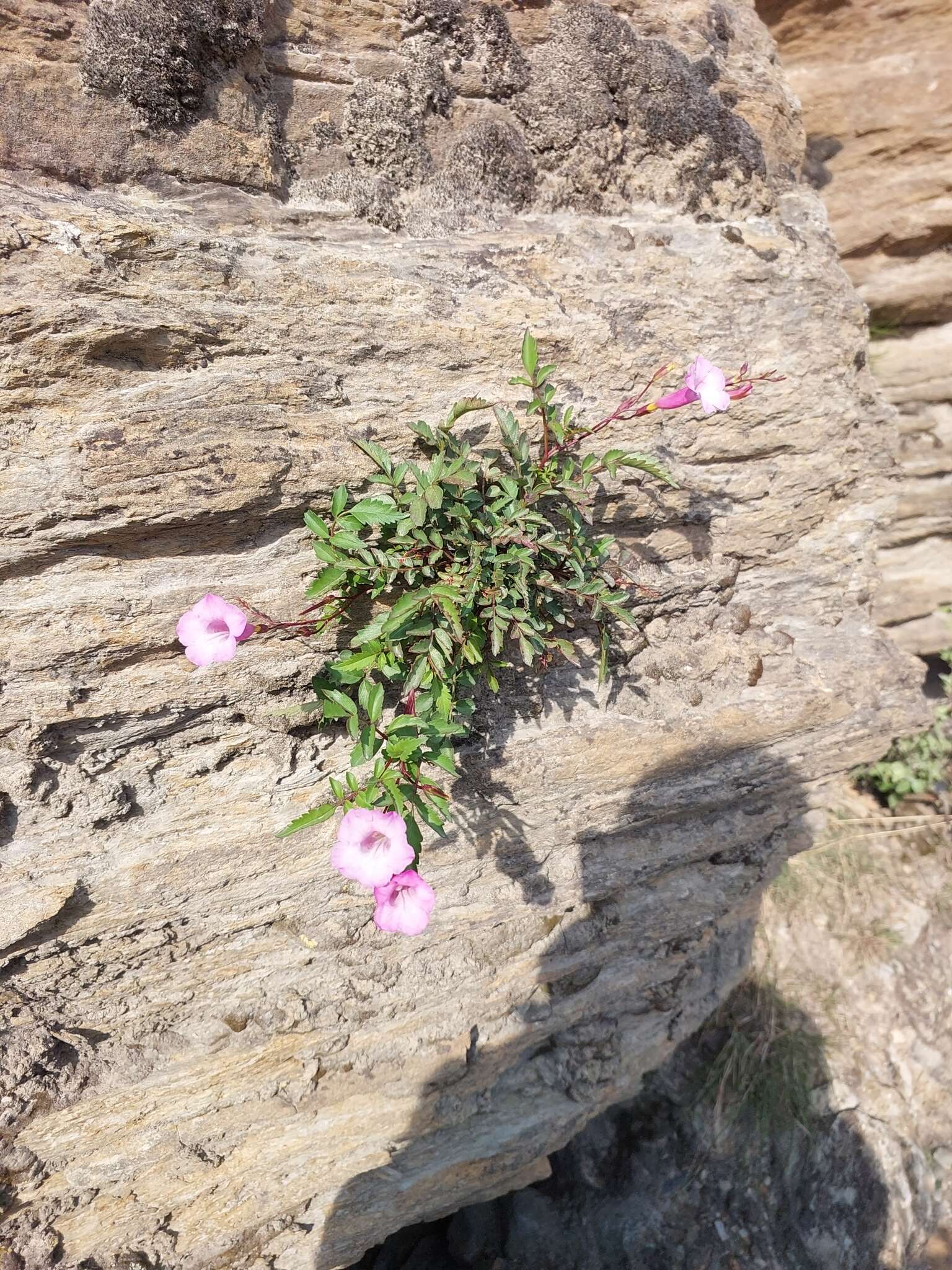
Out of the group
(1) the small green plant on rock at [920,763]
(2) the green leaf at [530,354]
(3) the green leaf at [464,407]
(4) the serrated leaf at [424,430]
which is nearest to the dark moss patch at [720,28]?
(2) the green leaf at [530,354]

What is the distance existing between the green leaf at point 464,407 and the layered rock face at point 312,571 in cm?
12

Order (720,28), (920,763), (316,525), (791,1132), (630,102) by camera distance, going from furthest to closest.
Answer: (920,763) < (791,1132) < (720,28) < (630,102) < (316,525)

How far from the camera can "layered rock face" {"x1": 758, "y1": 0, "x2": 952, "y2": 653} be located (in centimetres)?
419

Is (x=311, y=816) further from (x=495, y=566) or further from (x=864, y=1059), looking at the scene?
(x=864, y=1059)

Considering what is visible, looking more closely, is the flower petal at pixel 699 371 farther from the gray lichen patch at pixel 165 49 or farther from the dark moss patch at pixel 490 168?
the gray lichen patch at pixel 165 49

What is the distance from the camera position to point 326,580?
7.78 feet

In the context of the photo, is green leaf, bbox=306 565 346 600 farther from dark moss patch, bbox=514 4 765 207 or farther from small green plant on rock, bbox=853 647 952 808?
small green plant on rock, bbox=853 647 952 808

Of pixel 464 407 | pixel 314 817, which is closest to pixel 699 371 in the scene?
pixel 464 407

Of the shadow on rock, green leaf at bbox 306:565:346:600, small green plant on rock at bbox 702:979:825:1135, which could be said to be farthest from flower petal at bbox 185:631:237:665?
small green plant on rock at bbox 702:979:825:1135

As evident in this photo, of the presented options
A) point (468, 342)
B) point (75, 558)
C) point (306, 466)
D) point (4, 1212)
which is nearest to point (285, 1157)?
point (4, 1212)

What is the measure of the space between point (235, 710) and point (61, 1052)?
4.78 ft

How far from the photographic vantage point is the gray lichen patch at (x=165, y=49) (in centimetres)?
228

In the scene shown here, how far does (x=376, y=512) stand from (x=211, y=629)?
638 mm

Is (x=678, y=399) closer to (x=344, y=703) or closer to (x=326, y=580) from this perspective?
(x=326, y=580)
